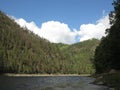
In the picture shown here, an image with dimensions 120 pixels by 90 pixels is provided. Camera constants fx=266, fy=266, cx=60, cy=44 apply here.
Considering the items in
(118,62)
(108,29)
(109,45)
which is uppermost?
(108,29)

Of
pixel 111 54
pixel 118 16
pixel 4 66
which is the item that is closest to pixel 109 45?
pixel 111 54

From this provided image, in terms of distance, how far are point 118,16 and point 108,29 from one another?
13.8m

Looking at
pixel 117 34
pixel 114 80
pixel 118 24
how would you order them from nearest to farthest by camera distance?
1. pixel 114 80
2. pixel 118 24
3. pixel 117 34

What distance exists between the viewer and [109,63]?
8038cm

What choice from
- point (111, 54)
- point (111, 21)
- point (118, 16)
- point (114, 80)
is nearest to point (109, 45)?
point (111, 54)

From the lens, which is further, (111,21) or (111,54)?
(111,54)

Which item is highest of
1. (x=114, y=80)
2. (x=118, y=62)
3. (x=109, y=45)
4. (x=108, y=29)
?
(x=108, y=29)

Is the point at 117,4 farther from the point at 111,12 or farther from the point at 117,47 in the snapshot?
the point at 117,47

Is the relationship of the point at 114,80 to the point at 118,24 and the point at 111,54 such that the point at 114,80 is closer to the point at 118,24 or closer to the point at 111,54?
the point at 118,24

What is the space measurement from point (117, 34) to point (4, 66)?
5637 inches

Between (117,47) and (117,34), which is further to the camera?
(117,47)

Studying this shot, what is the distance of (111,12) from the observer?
6956 cm

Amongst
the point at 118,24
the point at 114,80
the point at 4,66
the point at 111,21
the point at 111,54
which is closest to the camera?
the point at 114,80

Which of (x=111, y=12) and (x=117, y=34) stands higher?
(x=111, y=12)
